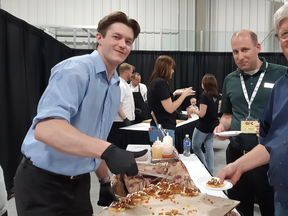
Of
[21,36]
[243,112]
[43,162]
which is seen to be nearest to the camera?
[43,162]

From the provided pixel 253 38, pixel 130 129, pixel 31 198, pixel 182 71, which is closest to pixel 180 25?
pixel 182 71

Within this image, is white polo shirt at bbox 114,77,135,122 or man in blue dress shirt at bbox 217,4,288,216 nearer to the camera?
man in blue dress shirt at bbox 217,4,288,216

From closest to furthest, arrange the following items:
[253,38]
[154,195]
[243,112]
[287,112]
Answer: [287,112] → [154,195] → [253,38] → [243,112]

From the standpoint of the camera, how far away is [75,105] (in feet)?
2.89

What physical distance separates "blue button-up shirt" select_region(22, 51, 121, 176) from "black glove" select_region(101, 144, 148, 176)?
0.18 meters

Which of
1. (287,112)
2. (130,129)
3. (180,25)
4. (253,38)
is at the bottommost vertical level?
(130,129)

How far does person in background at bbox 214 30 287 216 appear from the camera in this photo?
1597 mm

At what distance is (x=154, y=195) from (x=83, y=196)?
355 millimetres

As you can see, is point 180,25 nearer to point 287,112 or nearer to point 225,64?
point 225,64

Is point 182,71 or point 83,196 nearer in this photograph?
point 83,196

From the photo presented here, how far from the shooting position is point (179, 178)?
1519 millimetres

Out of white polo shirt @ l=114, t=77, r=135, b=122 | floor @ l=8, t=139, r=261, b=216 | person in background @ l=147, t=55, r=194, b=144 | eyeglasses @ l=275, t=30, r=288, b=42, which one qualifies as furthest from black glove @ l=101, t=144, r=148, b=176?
white polo shirt @ l=114, t=77, r=135, b=122

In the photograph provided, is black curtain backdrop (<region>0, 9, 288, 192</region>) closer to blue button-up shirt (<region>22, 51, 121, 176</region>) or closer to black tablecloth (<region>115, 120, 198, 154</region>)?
black tablecloth (<region>115, 120, 198, 154</region>)

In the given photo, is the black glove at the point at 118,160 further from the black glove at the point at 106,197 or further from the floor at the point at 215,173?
the floor at the point at 215,173
